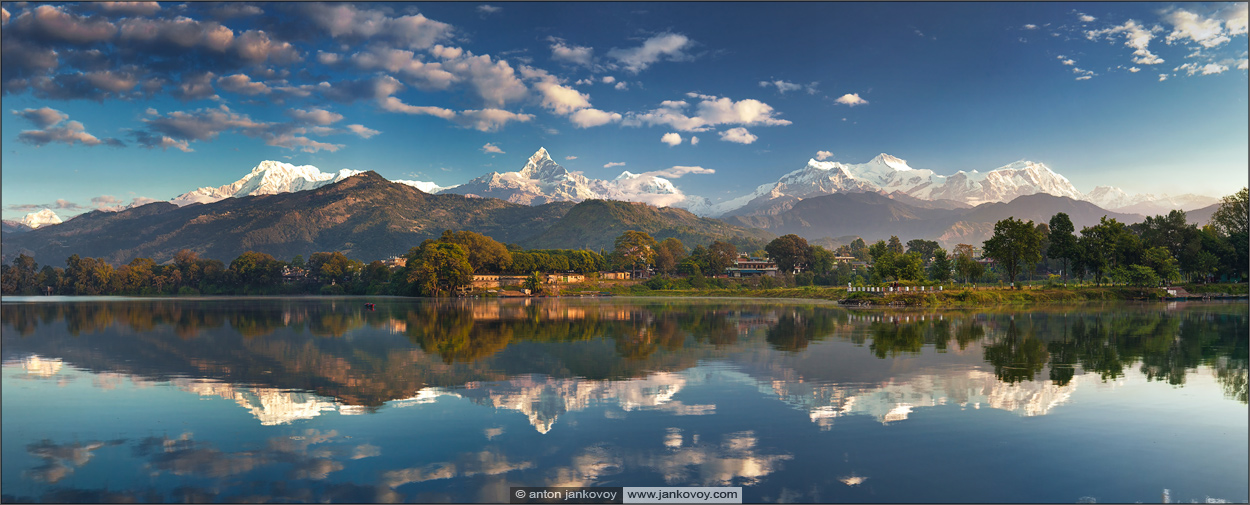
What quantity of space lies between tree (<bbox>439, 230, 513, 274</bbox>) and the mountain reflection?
10559 cm

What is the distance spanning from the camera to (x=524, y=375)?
21266mm

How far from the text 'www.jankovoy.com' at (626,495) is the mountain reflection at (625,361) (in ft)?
2.16

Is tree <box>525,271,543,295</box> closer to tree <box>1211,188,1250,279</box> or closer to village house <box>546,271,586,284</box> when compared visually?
village house <box>546,271,586,284</box>

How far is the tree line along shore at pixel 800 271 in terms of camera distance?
84.6 m

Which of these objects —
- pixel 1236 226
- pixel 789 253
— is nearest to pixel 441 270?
pixel 789 253

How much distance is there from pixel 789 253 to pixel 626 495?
15467cm

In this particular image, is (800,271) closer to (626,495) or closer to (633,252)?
(633,252)

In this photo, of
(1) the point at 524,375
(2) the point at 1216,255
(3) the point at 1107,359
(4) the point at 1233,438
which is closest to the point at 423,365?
(1) the point at 524,375

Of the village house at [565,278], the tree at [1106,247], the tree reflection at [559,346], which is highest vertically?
the tree at [1106,247]

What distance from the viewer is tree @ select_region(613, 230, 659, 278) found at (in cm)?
17888

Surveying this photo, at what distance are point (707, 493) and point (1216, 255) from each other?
371 feet

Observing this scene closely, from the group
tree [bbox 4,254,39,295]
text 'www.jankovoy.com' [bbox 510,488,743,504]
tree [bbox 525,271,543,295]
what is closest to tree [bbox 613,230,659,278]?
tree [bbox 525,271,543,295]

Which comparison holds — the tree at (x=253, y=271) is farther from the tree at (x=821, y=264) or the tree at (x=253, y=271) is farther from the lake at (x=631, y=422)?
the lake at (x=631, y=422)

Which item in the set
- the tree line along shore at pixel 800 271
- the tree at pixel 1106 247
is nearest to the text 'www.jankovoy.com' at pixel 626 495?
the tree line along shore at pixel 800 271
